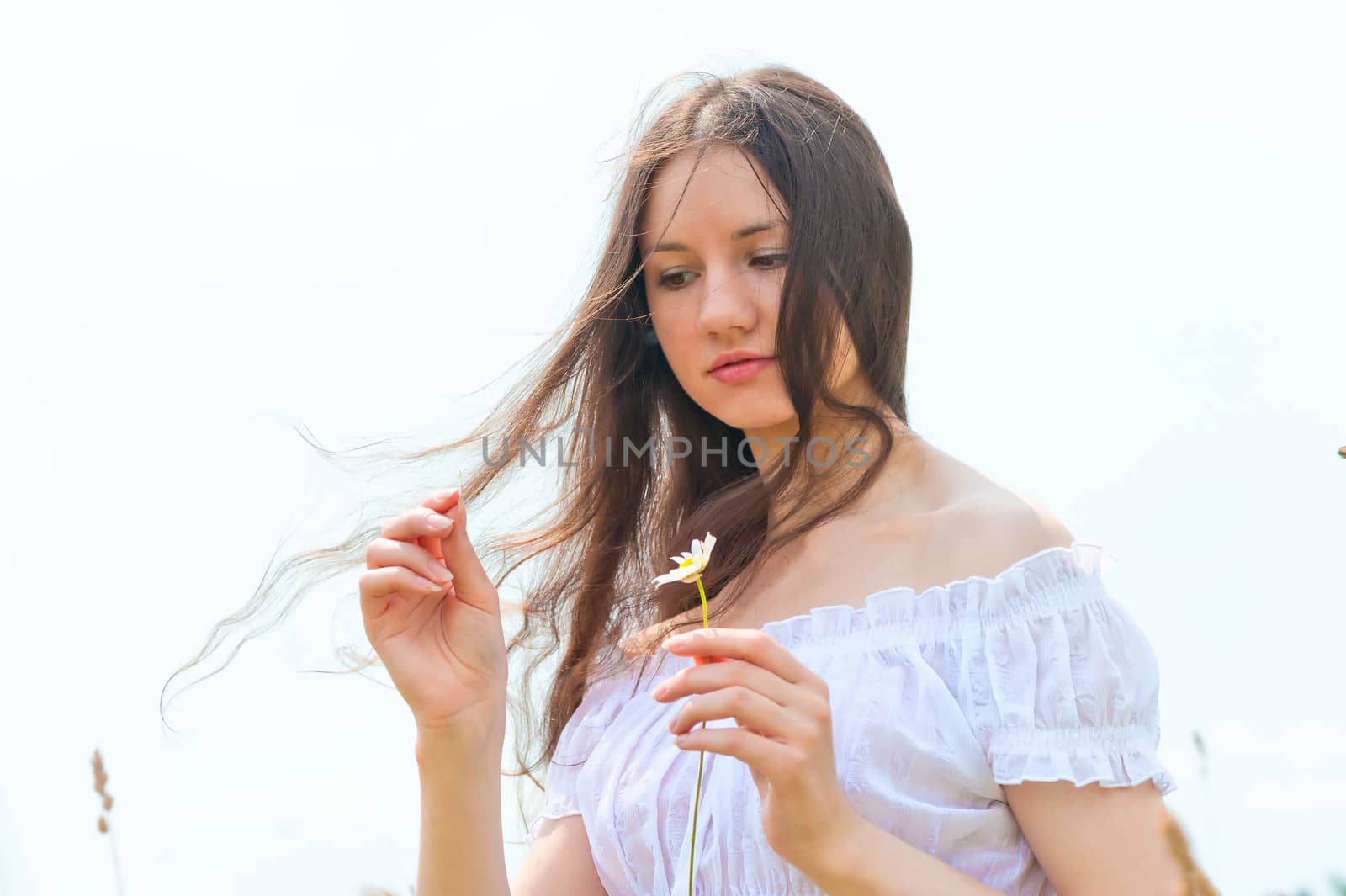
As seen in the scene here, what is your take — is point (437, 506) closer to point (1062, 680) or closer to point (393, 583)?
point (393, 583)

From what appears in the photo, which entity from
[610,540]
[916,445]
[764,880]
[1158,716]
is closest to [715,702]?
[764,880]

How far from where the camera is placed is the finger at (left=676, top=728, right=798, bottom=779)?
5.32 feet

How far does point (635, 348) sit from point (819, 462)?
61cm

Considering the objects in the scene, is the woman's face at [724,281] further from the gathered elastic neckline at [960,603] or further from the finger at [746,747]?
the finger at [746,747]

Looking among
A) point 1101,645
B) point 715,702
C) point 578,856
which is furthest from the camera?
point 578,856

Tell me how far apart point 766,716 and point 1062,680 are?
0.82 metres

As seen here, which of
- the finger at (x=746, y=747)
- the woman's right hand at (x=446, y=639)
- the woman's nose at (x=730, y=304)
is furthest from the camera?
the woman's nose at (x=730, y=304)

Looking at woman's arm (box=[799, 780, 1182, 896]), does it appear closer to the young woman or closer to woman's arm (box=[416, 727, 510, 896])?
the young woman

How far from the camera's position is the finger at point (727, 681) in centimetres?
166

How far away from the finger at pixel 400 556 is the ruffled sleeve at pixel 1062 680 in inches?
39.4

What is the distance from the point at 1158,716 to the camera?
7.58ft

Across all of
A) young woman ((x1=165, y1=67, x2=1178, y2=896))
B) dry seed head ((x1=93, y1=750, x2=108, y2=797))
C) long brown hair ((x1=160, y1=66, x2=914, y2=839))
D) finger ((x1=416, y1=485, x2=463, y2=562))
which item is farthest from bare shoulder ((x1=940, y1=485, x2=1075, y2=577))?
dry seed head ((x1=93, y1=750, x2=108, y2=797))

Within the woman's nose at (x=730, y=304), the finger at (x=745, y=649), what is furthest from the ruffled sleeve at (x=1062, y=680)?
the woman's nose at (x=730, y=304)

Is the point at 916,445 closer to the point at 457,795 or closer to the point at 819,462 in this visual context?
the point at 819,462
